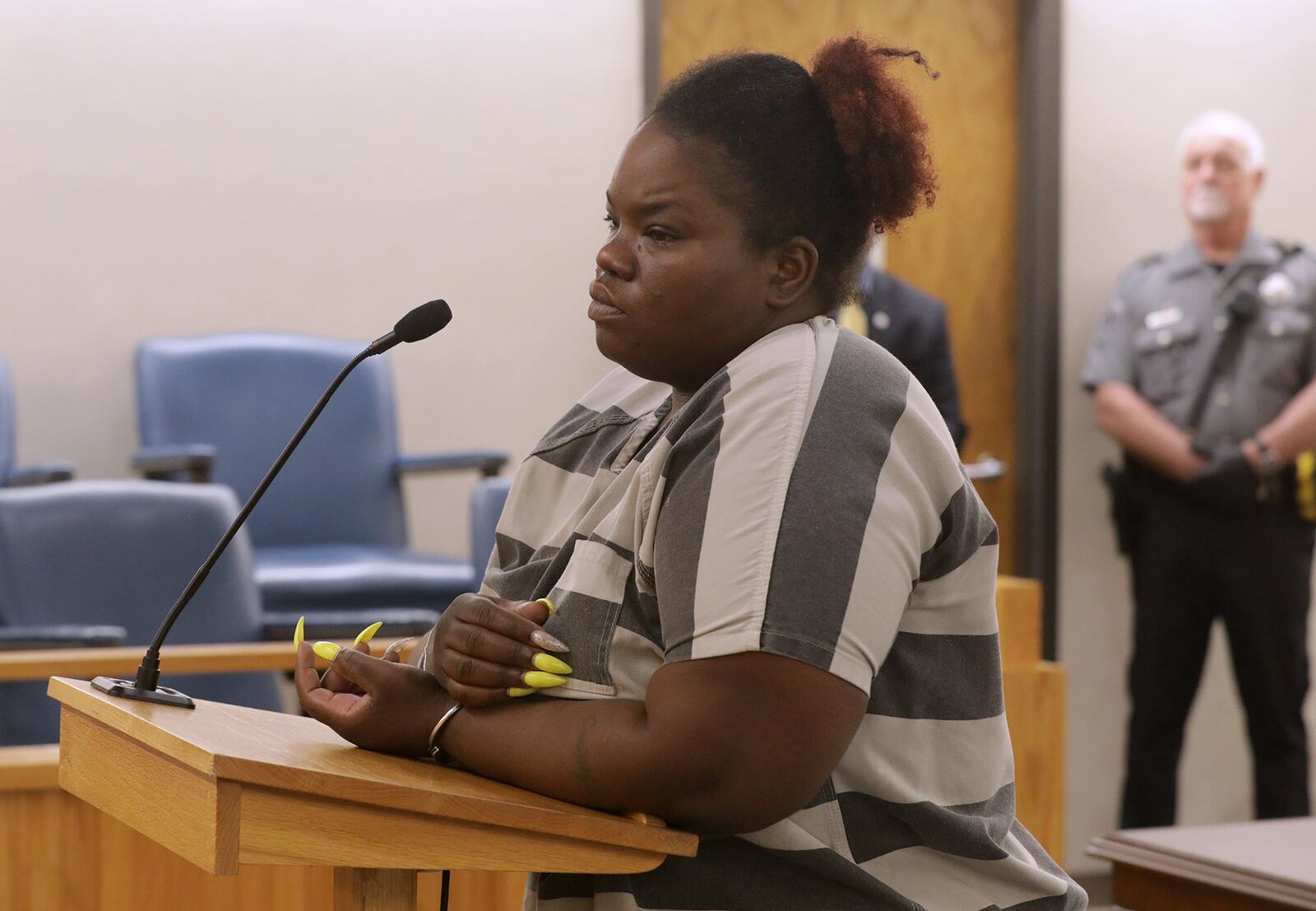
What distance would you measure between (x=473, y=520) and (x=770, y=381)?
1.89 metres

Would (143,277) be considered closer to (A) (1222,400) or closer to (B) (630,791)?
(A) (1222,400)

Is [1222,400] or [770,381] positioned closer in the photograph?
[770,381]

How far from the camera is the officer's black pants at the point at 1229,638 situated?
3.99m

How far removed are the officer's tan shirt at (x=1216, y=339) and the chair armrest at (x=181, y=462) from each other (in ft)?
7.88

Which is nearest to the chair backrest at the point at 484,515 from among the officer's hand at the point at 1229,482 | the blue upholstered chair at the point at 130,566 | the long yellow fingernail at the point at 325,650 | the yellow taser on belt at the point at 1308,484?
the blue upholstered chair at the point at 130,566

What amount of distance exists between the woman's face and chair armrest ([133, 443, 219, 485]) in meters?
2.29

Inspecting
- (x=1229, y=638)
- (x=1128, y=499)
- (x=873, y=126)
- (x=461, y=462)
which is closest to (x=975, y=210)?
(x=1128, y=499)

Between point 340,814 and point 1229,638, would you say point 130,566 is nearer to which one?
point 340,814

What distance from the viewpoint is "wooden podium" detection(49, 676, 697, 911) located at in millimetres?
922

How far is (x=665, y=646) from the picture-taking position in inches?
40.9

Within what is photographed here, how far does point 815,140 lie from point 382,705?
532 millimetres

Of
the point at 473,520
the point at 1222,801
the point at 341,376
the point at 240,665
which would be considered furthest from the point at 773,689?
the point at 1222,801

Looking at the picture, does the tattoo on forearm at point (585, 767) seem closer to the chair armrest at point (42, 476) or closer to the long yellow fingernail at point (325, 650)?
the long yellow fingernail at point (325, 650)

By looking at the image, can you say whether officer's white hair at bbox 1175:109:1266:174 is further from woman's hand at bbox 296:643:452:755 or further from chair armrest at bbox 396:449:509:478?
woman's hand at bbox 296:643:452:755
